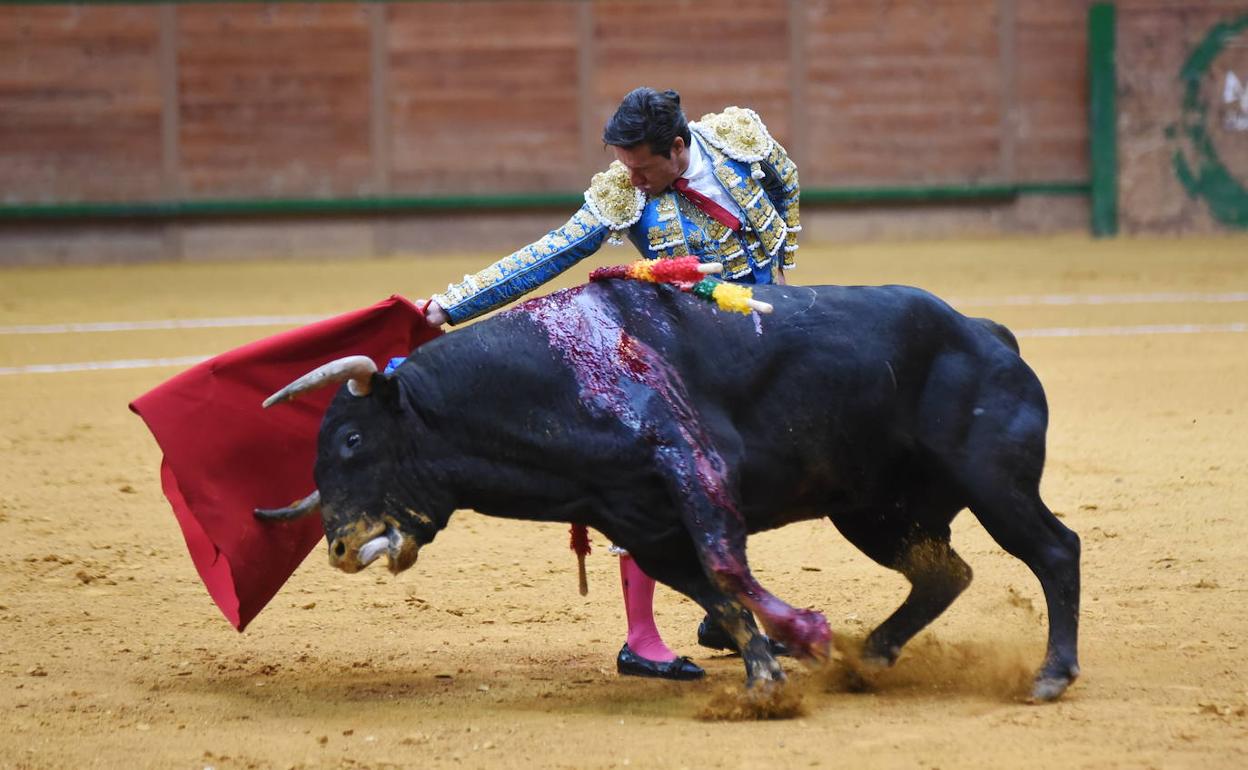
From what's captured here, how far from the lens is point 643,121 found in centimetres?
402

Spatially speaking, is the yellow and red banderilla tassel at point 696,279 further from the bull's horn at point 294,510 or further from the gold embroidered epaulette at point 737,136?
the bull's horn at point 294,510

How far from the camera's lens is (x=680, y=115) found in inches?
162

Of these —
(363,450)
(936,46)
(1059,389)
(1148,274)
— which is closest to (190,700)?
(363,450)

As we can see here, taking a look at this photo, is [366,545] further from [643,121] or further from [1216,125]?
[1216,125]

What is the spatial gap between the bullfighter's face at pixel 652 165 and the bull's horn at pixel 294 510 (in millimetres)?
1023

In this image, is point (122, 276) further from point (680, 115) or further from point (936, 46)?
point (680, 115)

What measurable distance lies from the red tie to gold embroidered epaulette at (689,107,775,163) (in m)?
0.13

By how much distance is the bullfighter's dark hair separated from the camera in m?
4.02

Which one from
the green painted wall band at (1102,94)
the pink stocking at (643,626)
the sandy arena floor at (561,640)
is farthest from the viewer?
the green painted wall band at (1102,94)

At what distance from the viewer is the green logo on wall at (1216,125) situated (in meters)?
14.2

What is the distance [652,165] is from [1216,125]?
11.2 meters

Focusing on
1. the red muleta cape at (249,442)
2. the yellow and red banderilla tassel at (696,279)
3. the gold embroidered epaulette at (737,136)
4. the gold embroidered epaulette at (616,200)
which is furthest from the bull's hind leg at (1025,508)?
the red muleta cape at (249,442)

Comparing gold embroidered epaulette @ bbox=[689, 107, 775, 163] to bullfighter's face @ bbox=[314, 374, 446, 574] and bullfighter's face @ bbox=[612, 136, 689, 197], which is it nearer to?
bullfighter's face @ bbox=[612, 136, 689, 197]

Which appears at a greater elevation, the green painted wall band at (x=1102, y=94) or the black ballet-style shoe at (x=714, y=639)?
the green painted wall band at (x=1102, y=94)
